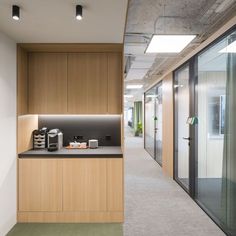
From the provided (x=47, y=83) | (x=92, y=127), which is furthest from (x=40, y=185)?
(x=47, y=83)

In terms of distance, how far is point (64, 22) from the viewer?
2775 mm

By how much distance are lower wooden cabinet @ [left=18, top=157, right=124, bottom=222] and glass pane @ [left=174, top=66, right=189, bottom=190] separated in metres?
2.16

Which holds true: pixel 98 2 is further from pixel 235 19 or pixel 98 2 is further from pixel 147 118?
pixel 147 118

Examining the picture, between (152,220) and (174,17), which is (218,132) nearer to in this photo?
(152,220)

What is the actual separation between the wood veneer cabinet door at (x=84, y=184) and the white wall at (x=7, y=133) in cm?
74

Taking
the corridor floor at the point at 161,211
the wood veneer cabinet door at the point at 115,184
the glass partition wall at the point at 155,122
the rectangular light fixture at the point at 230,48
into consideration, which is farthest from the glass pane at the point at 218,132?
the glass partition wall at the point at 155,122

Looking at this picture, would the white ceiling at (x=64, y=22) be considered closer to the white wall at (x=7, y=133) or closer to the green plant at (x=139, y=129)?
the white wall at (x=7, y=133)

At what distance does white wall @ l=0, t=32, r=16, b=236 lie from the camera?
3.08m

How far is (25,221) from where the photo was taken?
3.50 meters

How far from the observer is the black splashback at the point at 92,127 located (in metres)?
4.23

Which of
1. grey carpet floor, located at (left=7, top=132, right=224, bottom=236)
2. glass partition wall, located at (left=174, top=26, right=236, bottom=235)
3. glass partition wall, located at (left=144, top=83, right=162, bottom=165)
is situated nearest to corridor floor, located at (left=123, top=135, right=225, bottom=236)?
grey carpet floor, located at (left=7, top=132, right=224, bottom=236)

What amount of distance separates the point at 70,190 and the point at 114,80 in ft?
6.05

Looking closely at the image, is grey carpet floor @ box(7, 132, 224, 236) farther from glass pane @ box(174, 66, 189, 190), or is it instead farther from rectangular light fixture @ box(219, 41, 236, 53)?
rectangular light fixture @ box(219, 41, 236, 53)

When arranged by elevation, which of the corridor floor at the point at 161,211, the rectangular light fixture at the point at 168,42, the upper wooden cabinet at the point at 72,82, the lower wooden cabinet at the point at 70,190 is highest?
the rectangular light fixture at the point at 168,42
